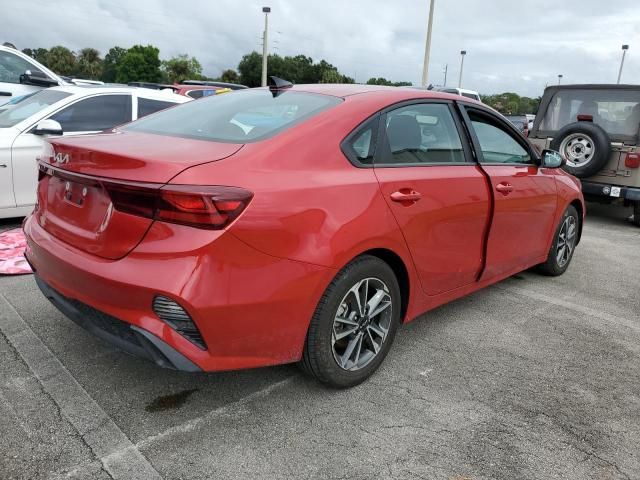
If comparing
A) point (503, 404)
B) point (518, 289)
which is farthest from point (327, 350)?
point (518, 289)

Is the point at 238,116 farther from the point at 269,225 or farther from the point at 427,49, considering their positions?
the point at 427,49

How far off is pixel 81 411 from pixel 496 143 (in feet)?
10.1

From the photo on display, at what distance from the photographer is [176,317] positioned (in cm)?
216

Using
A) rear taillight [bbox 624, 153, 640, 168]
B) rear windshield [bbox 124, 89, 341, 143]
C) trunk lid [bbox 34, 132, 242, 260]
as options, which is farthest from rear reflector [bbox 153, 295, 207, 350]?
rear taillight [bbox 624, 153, 640, 168]

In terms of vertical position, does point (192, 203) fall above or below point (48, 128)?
below

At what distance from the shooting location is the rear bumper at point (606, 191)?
7.45 m

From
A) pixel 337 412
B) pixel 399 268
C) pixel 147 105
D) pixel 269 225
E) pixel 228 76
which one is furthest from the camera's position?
pixel 228 76

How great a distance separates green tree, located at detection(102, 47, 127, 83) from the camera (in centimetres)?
8071

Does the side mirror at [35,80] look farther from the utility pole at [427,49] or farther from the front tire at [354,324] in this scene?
the utility pole at [427,49]

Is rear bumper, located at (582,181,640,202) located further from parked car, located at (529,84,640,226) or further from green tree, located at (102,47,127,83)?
green tree, located at (102,47,127,83)

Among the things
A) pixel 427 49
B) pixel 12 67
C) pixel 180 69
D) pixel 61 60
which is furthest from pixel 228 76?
pixel 12 67

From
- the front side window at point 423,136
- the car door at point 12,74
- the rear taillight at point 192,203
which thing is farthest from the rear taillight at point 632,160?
the car door at point 12,74

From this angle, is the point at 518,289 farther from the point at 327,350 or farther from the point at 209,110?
the point at 209,110

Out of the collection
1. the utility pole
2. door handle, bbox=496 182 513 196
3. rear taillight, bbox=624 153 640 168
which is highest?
the utility pole
